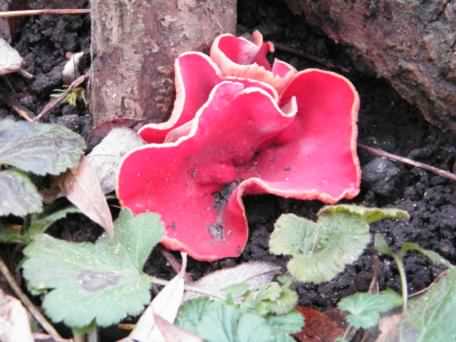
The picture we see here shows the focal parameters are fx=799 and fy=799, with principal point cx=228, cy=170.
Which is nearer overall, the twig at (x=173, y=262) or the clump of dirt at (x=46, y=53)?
the twig at (x=173, y=262)

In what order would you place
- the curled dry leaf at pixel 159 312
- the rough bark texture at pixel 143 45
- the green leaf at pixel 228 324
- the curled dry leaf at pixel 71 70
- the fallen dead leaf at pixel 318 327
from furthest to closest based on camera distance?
the curled dry leaf at pixel 71 70, the rough bark texture at pixel 143 45, the fallen dead leaf at pixel 318 327, the curled dry leaf at pixel 159 312, the green leaf at pixel 228 324

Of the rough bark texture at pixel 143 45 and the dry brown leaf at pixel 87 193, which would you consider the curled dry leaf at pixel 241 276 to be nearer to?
the dry brown leaf at pixel 87 193

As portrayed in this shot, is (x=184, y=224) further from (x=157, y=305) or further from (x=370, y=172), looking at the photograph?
(x=370, y=172)

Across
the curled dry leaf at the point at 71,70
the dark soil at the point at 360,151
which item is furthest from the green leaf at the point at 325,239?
the curled dry leaf at the point at 71,70

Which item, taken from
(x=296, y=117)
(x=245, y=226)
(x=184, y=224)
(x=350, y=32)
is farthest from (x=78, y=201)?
(x=350, y=32)

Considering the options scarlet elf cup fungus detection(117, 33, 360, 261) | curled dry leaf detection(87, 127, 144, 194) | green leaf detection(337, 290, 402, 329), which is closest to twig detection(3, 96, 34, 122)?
curled dry leaf detection(87, 127, 144, 194)

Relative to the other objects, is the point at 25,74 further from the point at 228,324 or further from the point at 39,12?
the point at 228,324

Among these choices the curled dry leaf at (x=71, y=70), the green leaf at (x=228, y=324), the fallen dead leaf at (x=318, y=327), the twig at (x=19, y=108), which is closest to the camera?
the green leaf at (x=228, y=324)
